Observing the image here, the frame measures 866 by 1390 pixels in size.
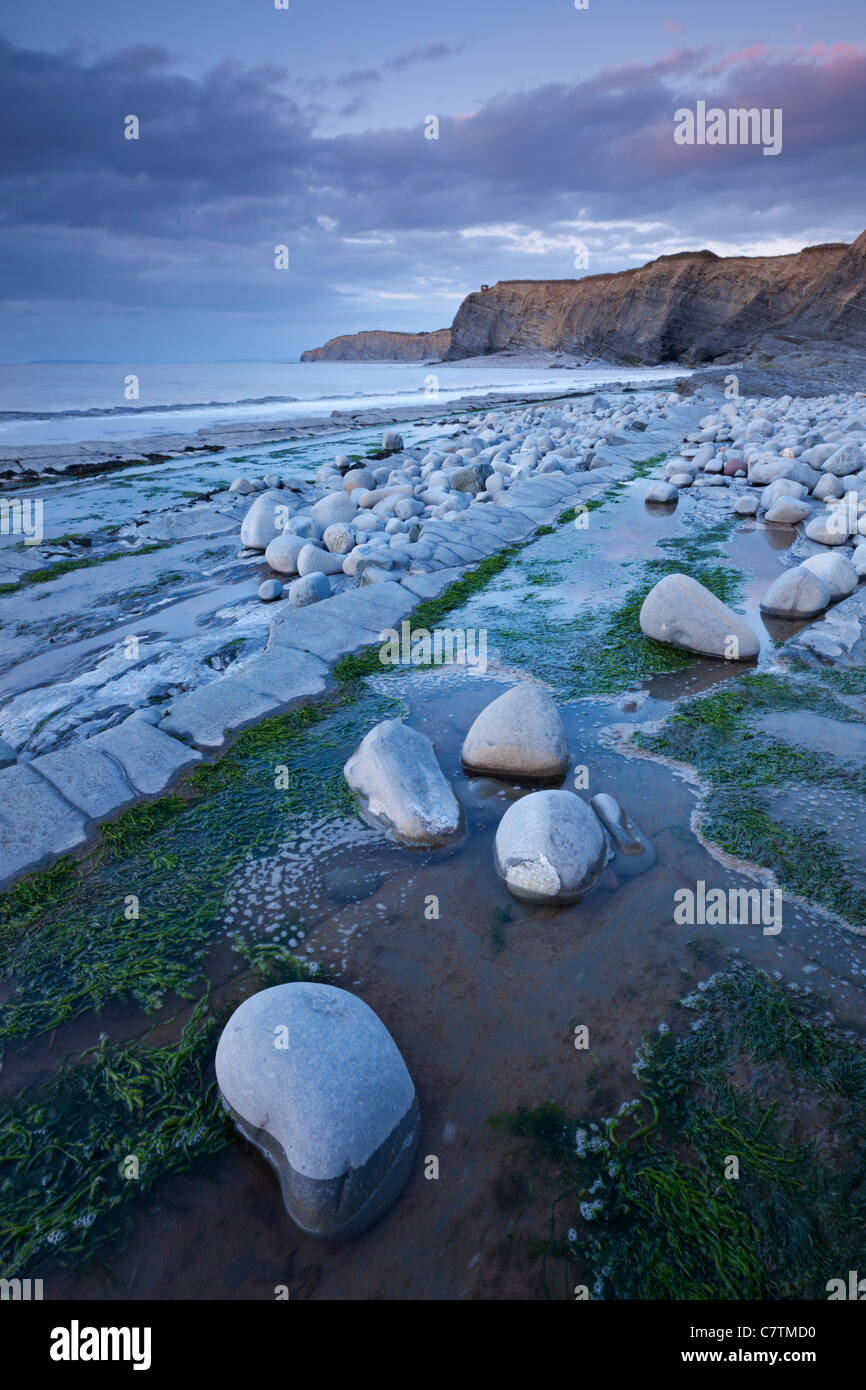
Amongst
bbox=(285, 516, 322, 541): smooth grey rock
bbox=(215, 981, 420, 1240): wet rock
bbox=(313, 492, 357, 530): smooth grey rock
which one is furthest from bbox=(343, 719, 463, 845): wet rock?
bbox=(313, 492, 357, 530): smooth grey rock

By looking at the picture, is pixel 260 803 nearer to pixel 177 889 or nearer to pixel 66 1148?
pixel 177 889

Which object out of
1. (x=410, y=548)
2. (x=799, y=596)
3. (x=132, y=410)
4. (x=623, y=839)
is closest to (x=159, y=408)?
(x=132, y=410)

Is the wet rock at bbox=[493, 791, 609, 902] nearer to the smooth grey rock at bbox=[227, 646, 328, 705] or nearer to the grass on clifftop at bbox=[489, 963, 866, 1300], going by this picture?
the grass on clifftop at bbox=[489, 963, 866, 1300]

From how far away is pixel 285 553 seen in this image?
736 cm

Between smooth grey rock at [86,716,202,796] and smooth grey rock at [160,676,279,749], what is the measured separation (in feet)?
0.37

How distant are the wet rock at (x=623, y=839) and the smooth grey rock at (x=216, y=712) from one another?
212 centimetres

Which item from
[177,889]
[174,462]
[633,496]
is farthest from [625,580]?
[174,462]

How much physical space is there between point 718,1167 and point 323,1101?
106cm

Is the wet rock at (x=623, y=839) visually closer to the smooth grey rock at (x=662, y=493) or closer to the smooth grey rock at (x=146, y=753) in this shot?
the smooth grey rock at (x=146, y=753)

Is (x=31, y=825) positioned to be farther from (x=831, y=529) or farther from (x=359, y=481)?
(x=359, y=481)

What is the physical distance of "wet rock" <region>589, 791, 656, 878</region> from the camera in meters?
2.90

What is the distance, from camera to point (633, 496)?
34.6 feet

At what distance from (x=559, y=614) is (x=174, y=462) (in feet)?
41.9
